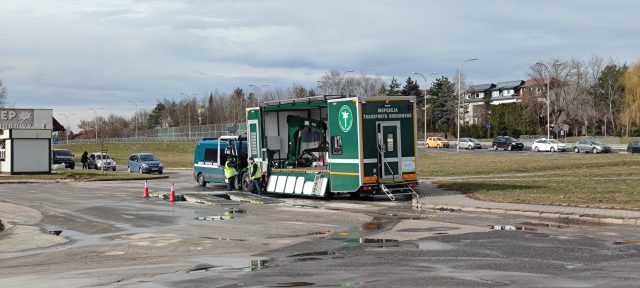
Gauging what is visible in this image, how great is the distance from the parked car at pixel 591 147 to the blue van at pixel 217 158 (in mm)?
43123

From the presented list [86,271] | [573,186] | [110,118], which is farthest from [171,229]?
[110,118]

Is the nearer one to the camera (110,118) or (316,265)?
(316,265)

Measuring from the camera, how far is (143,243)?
14219 millimetres

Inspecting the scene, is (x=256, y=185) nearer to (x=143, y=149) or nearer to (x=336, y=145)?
(x=336, y=145)

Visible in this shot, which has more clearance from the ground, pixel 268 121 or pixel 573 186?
pixel 268 121

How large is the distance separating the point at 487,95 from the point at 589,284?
149394mm

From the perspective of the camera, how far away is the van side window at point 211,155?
33225mm

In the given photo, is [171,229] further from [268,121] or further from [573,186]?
[573,186]

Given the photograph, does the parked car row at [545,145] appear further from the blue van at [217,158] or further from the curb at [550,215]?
the curb at [550,215]

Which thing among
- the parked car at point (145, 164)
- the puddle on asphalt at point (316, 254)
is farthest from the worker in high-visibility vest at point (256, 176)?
the parked car at point (145, 164)

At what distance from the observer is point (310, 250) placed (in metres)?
12.6

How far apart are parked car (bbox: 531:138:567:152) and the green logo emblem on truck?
51.8 m

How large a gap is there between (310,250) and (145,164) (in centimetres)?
3817

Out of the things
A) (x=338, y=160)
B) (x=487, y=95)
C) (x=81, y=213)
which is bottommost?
(x=81, y=213)
